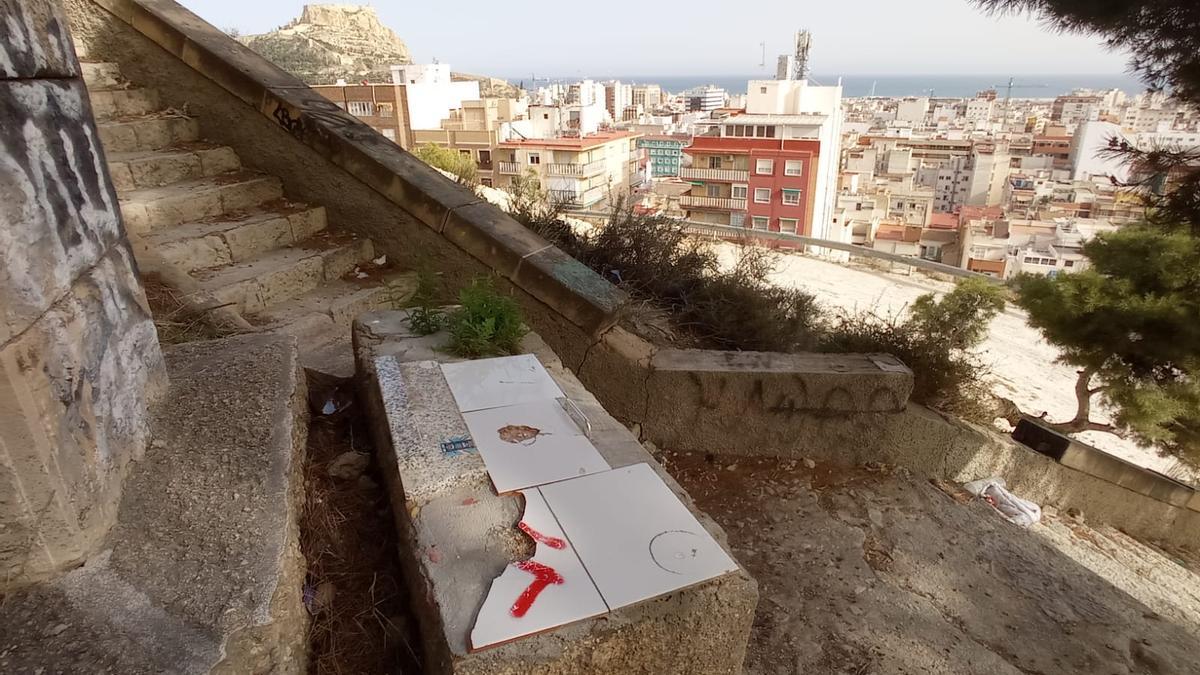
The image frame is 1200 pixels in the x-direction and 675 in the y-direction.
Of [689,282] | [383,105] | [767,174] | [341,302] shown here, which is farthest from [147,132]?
[767,174]

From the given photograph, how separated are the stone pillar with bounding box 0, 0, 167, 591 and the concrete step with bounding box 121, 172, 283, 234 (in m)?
2.15

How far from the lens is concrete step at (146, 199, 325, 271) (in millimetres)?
3428

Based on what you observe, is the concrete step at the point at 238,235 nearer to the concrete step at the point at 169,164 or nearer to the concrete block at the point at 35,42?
the concrete step at the point at 169,164

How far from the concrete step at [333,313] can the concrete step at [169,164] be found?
1221 millimetres

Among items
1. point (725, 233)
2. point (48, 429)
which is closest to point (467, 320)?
point (48, 429)

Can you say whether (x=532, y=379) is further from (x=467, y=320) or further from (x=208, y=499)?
(x=208, y=499)

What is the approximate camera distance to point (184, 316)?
111 inches

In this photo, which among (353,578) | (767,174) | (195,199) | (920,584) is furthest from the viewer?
(767,174)

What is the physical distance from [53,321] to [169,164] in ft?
10.4

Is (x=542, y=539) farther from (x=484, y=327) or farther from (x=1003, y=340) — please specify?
(x=1003, y=340)

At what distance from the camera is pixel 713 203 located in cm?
2697

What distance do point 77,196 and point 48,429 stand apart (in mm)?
589

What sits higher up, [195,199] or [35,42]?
[35,42]

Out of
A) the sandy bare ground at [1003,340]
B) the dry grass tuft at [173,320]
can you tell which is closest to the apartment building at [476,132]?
the sandy bare ground at [1003,340]
